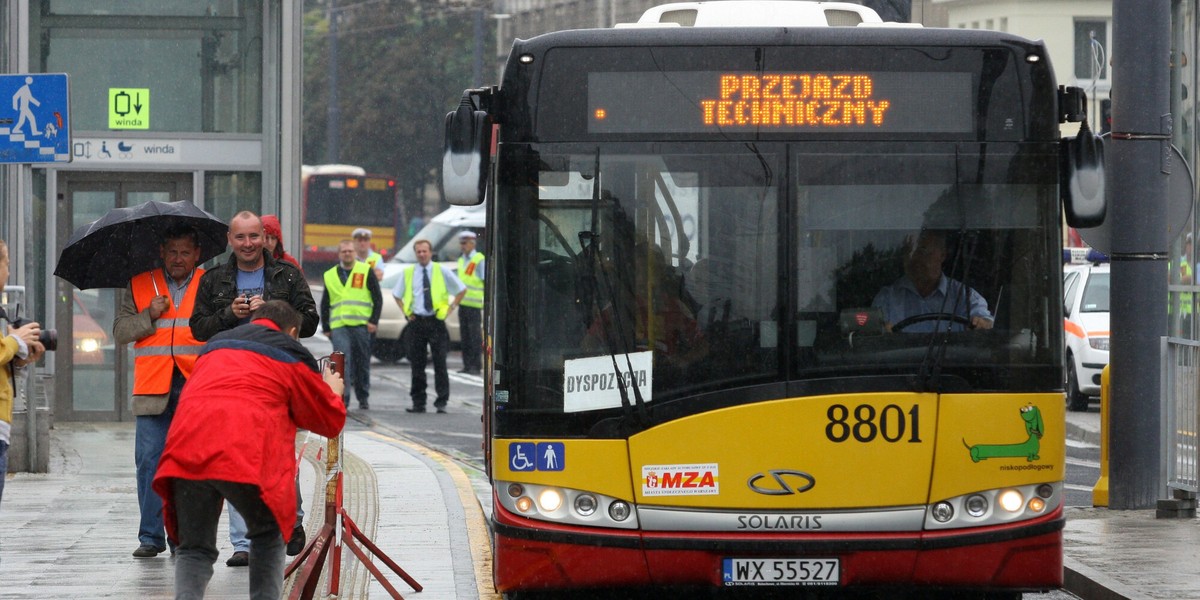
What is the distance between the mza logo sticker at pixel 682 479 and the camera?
7.26 m

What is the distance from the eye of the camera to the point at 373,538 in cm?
998

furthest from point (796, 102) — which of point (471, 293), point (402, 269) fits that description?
point (402, 269)

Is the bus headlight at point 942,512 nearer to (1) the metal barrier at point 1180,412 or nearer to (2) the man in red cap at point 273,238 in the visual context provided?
(2) the man in red cap at point 273,238

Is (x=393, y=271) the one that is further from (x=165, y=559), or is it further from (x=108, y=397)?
(x=165, y=559)

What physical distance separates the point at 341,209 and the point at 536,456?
48.0m

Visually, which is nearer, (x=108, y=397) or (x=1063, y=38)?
(x=108, y=397)

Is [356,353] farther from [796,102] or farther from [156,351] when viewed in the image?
[796,102]

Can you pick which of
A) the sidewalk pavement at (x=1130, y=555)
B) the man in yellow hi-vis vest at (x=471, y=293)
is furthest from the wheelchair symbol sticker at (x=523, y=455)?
the man in yellow hi-vis vest at (x=471, y=293)

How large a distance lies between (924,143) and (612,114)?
1.27 meters

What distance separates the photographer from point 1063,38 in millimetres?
50969

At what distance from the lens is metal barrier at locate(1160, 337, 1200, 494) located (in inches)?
429

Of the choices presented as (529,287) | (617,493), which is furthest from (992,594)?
(529,287)

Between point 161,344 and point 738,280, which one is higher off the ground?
point 738,280

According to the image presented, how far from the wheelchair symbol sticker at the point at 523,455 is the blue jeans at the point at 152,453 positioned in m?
2.51
